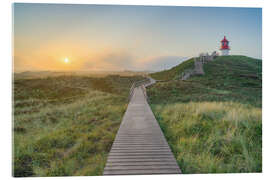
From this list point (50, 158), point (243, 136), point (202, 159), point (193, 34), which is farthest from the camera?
point (193, 34)

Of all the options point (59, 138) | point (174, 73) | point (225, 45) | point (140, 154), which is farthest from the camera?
point (174, 73)

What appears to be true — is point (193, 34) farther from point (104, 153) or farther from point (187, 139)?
point (104, 153)

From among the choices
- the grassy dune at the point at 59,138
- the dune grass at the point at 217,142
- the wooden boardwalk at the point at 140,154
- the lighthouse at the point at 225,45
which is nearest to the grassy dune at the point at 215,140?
the dune grass at the point at 217,142

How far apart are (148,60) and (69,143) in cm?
570

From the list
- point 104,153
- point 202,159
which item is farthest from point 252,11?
point 104,153

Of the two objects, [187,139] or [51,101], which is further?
[51,101]

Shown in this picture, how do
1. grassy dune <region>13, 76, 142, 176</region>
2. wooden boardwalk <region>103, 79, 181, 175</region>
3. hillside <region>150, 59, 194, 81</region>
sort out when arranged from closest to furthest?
wooden boardwalk <region>103, 79, 181, 175</region>
grassy dune <region>13, 76, 142, 176</region>
hillside <region>150, 59, 194, 81</region>

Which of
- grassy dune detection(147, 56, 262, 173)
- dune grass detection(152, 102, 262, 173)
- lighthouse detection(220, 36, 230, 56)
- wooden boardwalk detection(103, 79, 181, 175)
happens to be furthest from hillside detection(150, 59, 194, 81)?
wooden boardwalk detection(103, 79, 181, 175)

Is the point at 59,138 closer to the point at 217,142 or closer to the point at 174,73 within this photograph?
the point at 217,142

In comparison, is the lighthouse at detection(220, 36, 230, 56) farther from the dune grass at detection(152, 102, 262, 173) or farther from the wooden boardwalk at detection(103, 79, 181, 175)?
the wooden boardwalk at detection(103, 79, 181, 175)

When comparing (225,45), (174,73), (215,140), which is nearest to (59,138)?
(215,140)

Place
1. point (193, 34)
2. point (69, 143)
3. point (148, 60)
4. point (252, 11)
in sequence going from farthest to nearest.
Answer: point (148, 60), point (193, 34), point (252, 11), point (69, 143)
